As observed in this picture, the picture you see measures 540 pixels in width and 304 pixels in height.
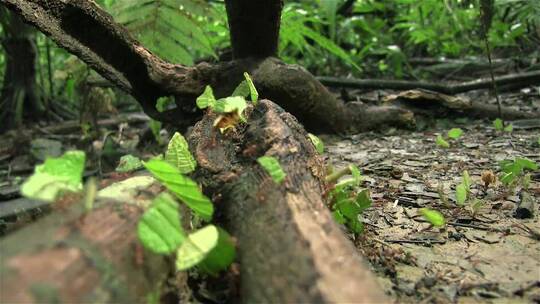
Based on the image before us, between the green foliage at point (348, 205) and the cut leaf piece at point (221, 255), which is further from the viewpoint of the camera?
the green foliage at point (348, 205)

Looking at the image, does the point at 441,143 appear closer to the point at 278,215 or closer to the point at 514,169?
the point at 514,169

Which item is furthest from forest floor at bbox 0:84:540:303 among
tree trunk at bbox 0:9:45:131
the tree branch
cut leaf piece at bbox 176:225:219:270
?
tree trunk at bbox 0:9:45:131

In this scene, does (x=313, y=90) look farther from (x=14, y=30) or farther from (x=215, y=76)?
(x=14, y=30)

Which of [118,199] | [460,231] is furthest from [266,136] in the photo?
[460,231]

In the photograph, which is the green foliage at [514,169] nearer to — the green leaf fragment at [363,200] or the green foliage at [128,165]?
the green leaf fragment at [363,200]

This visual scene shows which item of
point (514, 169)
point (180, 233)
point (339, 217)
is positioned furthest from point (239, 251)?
point (514, 169)

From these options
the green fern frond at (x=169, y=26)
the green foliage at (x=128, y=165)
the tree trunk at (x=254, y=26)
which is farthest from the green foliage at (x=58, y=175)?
the green fern frond at (x=169, y=26)
